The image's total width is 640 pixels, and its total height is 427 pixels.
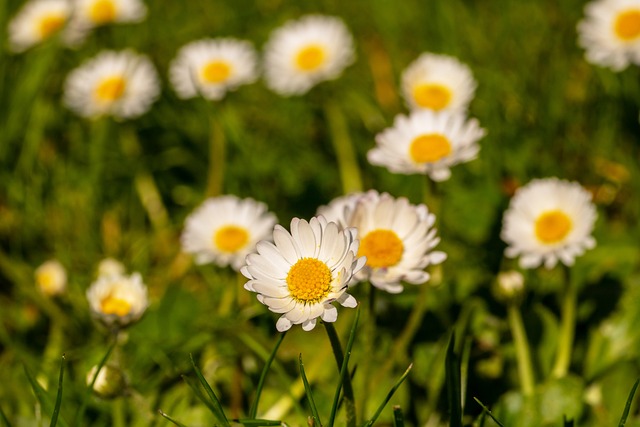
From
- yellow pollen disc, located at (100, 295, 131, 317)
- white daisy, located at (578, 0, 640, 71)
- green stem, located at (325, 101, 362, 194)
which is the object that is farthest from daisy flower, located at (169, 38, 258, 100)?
white daisy, located at (578, 0, 640, 71)

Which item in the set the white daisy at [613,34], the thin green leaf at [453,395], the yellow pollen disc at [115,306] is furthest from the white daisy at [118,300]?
the white daisy at [613,34]

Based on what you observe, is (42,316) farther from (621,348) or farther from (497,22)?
(497,22)

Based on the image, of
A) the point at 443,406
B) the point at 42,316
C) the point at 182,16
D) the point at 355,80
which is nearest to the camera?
the point at 443,406

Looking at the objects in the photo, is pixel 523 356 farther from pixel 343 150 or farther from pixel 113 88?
pixel 113 88

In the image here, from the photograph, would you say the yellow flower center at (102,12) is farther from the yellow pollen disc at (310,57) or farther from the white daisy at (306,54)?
the yellow pollen disc at (310,57)

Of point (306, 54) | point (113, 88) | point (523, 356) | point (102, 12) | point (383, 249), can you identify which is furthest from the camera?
point (102, 12)

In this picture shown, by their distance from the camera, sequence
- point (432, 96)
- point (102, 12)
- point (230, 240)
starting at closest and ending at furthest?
point (230, 240), point (432, 96), point (102, 12)

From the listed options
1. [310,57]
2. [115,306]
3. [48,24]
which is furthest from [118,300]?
[48,24]

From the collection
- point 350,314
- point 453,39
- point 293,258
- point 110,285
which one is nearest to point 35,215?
point 110,285
